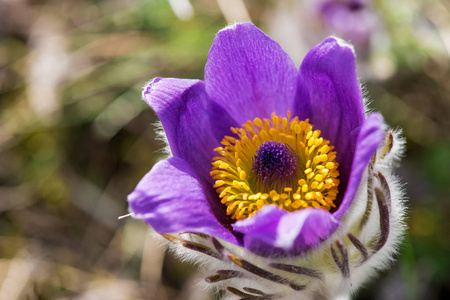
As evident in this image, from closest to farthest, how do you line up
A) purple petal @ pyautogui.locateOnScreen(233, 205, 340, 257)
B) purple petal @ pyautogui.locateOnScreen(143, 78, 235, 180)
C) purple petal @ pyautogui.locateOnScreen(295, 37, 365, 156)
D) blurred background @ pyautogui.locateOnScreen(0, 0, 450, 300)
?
purple petal @ pyautogui.locateOnScreen(233, 205, 340, 257), purple petal @ pyautogui.locateOnScreen(295, 37, 365, 156), purple petal @ pyautogui.locateOnScreen(143, 78, 235, 180), blurred background @ pyautogui.locateOnScreen(0, 0, 450, 300)

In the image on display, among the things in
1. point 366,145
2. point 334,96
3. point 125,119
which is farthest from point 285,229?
point 125,119

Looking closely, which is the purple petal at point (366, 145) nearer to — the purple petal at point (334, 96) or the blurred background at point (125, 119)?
the purple petal at point (334, 96)

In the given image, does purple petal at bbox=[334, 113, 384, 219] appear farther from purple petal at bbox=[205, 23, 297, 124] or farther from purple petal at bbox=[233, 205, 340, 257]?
purple petal at bbox=[205, 23, 297, 124]

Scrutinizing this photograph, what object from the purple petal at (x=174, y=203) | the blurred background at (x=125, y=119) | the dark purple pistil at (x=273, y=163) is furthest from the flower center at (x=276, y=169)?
the blurred background at (x=125, y=119)

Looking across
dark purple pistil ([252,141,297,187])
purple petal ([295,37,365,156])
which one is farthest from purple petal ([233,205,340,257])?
purple petal ([295,37,365,156])

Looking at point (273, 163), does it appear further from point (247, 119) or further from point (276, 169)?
point (247, 119)

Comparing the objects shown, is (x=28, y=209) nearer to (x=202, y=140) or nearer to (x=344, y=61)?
(x=202, y=140)

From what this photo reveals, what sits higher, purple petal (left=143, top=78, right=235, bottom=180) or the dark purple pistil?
purple petal (left=143, top=78, right=235, bottom=180)
